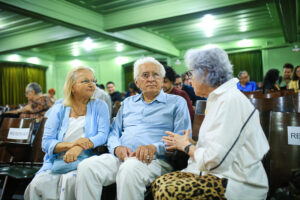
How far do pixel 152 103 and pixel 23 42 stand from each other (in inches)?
323

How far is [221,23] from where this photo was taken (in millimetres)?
8227

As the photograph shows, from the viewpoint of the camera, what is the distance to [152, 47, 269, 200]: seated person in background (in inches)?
45.0

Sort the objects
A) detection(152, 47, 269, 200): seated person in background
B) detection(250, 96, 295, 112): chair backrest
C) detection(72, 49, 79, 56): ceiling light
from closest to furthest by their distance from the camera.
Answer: detection(152, 47, 269, 200): seated person in background
detection(250, 96, 295, 112): chair backrest
detection(72, 49, 79, 56): ceiling light

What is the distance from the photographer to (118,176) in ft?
5.15

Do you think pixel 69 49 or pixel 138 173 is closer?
pixel 138 173

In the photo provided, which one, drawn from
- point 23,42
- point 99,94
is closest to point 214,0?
point 99,94

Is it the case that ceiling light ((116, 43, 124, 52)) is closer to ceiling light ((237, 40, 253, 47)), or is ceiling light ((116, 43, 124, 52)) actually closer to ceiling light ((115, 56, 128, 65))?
ceiling light ((115, 56, 128, 65))

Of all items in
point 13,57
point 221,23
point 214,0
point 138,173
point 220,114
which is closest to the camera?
point 220,114

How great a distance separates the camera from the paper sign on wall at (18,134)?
2465mm

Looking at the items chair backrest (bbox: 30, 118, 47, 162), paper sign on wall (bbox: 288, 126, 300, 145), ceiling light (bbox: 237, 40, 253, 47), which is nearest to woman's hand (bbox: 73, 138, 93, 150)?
chair backrest (bbox: 30, 118, 47, 162)

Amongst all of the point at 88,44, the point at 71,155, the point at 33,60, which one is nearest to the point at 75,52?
the point at 88,44

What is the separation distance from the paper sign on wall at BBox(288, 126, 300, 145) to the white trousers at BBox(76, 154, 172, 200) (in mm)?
838

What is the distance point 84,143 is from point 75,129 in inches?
8.1

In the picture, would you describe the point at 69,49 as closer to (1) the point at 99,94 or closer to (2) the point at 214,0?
(2) the point at 214,0
